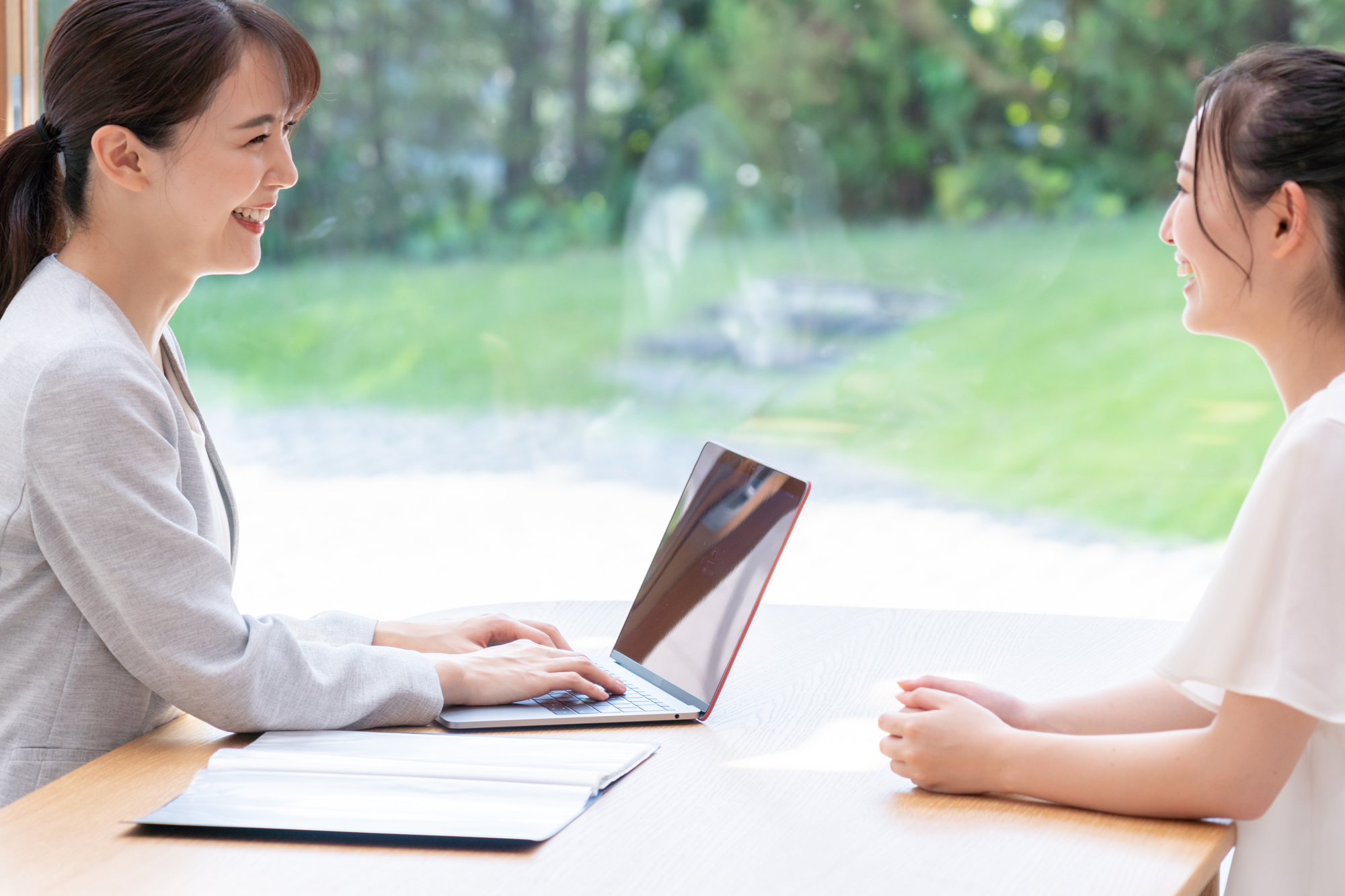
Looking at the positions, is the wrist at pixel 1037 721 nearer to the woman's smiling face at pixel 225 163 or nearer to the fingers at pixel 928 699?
the fingers at pixel 928 699

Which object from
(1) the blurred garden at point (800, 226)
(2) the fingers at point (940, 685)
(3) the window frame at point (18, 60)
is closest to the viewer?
(2) the fingers at point (940, 685)

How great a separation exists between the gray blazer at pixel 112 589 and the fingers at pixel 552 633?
0.73 feet

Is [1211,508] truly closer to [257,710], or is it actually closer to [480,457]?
[480,457]

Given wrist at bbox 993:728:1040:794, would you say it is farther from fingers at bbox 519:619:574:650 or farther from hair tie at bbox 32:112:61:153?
hair tie at bbox 32:112:61:153

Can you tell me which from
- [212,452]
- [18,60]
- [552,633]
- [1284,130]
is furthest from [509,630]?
[18,60]

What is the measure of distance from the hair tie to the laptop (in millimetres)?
653

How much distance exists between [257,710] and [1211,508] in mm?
5111

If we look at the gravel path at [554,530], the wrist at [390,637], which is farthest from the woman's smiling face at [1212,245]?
the gravel path at [554,530]

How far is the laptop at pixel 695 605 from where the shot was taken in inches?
44.6

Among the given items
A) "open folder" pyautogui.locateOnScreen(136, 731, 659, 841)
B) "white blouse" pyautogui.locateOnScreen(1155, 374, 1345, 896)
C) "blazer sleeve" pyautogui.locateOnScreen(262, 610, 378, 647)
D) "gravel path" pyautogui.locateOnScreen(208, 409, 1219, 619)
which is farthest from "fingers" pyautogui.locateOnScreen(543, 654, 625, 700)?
"gravel path" pyautogui.locateOnScreen(208, 409, 1219, 619)

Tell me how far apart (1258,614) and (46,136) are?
1.14 m

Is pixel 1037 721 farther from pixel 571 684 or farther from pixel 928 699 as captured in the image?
pixel 571 684

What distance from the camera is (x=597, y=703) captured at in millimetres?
1168

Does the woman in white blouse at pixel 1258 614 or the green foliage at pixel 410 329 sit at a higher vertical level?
the woman in white blouse at pixel 1258 614
